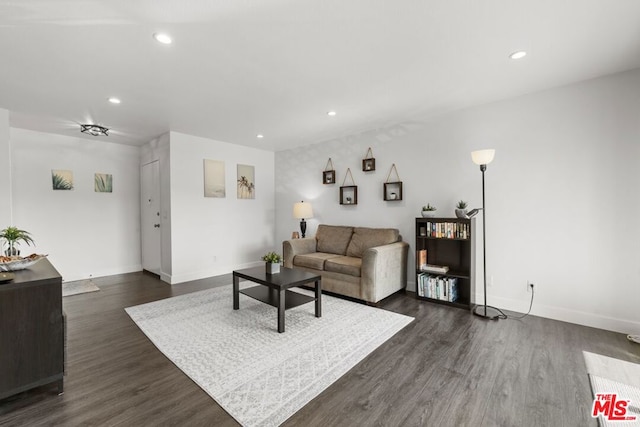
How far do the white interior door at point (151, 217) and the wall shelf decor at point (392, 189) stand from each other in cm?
389

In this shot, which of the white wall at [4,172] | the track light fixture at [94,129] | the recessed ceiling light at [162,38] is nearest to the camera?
the recessed ceiling light at [162,38]

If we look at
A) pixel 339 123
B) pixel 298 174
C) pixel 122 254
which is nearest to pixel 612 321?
pixel 339 123

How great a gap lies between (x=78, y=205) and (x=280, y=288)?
446 centimetres

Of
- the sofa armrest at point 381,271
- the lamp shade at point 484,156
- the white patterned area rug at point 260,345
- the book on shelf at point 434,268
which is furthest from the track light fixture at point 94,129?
the lamp shade at point 484,156

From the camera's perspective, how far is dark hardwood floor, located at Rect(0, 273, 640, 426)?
1.65 m

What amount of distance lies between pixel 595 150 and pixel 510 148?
2.40 feet

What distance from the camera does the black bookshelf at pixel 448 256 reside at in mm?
3447

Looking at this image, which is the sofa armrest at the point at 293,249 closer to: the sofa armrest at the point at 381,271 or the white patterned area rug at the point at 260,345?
the white patterned area rug at the point at 260,345

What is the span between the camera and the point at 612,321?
109 inches

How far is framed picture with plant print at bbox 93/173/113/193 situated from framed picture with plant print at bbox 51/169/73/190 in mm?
337

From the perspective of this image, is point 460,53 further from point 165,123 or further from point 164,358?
point 165,123

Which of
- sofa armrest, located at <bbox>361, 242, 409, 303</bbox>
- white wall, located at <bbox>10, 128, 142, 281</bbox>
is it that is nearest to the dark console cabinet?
sofa armrest, located at <bbox>361, 242, 409, 303</bbox>

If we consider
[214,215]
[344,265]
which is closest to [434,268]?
[344,265]

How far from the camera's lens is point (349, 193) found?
4.88 m
